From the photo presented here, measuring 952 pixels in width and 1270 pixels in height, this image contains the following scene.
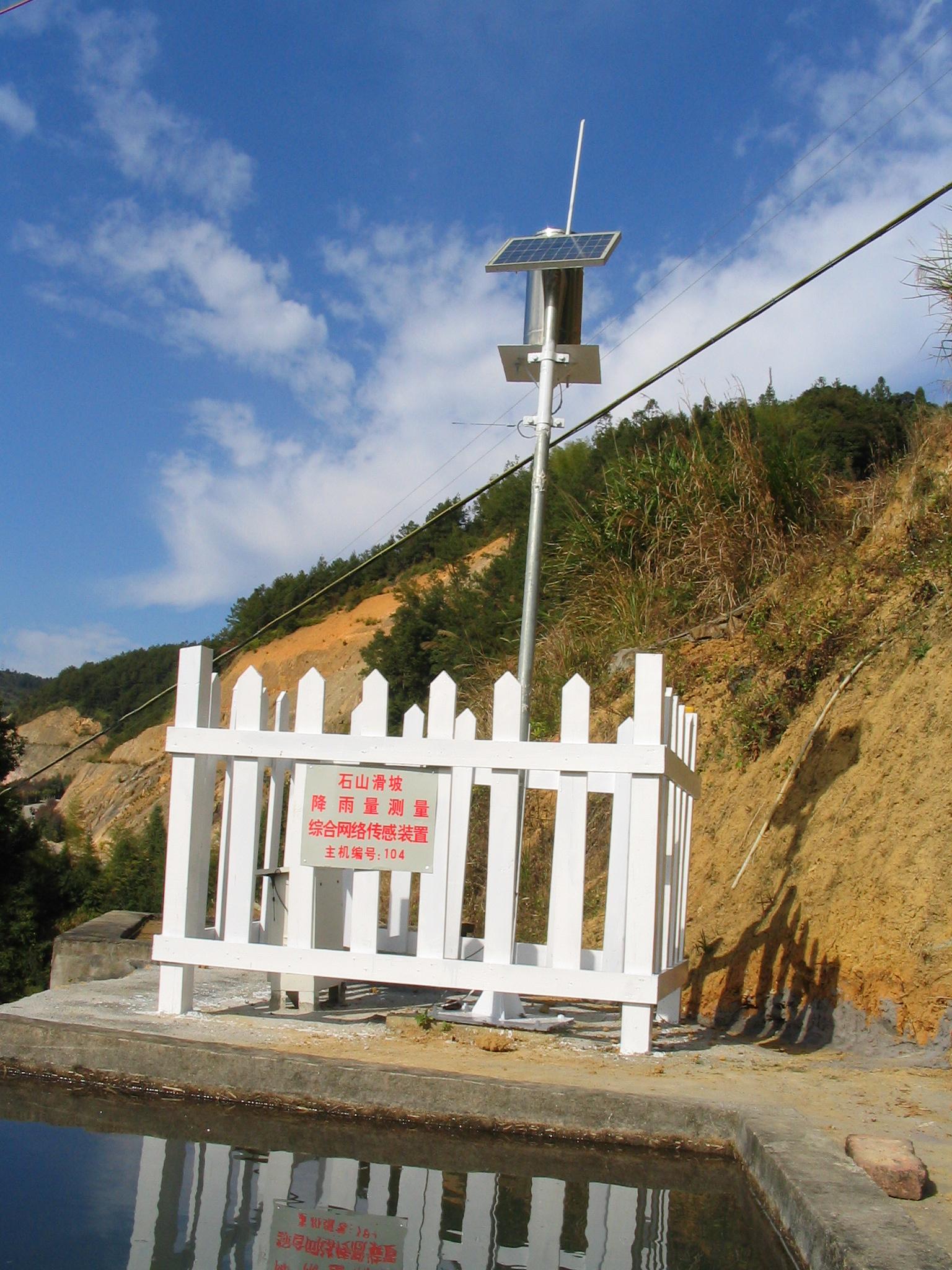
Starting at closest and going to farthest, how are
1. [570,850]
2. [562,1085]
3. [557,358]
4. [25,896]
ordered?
[562,1085], [570,850], [557,358], [25,896]

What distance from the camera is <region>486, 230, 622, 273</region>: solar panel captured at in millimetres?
6117

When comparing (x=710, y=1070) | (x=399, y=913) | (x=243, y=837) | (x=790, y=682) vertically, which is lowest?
(x=710, y=1070)

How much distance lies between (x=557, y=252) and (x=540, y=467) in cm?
127

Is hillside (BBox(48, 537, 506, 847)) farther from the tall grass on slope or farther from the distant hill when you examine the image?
the distant hill

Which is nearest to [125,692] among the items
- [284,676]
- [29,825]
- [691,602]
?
[284,676]

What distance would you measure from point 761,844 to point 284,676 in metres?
29.9

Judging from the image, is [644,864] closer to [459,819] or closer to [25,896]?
[459,819]

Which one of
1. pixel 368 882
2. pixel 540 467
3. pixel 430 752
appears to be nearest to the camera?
pixel 430 752

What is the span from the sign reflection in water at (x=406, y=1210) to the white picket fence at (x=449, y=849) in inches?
59.5

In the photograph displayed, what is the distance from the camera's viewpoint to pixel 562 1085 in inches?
160

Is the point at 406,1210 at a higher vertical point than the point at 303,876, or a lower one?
lower

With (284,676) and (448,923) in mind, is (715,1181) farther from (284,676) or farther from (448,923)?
(284,676)

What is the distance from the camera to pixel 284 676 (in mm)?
36250

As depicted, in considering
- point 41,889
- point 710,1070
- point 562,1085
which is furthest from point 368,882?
point 41,889
